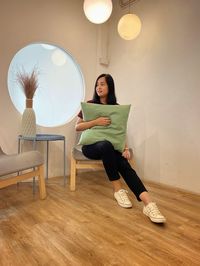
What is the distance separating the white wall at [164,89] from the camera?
2.11 m

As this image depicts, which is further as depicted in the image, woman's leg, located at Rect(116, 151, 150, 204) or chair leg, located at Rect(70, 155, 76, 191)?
chair leg, located at Rect(70, 155, 76, 191)

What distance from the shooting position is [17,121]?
2.31 metres

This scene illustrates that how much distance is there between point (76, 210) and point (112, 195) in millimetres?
432

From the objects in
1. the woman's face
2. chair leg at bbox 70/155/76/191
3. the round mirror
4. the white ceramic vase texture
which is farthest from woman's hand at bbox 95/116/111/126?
the round mirror

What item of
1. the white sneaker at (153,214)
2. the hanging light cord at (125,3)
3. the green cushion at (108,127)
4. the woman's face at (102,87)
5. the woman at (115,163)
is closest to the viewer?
the white sneaker at (153,214)

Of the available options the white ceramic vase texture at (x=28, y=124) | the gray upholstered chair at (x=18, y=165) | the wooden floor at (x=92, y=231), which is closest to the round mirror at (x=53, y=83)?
the white ceramic vase texture at (x=28, y=124)

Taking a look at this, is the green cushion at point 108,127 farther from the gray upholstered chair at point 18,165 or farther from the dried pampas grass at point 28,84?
the dried pampas grass at point 28,84

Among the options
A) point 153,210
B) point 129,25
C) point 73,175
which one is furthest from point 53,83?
point 153,210

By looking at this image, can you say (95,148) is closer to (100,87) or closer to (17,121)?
(100,87)

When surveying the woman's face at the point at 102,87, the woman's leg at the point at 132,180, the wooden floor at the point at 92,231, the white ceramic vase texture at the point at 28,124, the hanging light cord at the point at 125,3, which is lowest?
the wooden floor at the point at 92,231

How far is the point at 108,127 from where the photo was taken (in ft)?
6.09

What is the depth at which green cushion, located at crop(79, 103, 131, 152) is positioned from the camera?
71.8 inches

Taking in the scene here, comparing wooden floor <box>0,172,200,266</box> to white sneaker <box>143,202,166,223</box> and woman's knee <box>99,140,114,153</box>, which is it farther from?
woman's knee <box>99,140,114,153</box>

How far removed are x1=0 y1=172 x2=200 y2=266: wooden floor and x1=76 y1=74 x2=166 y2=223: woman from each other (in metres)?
0.07
